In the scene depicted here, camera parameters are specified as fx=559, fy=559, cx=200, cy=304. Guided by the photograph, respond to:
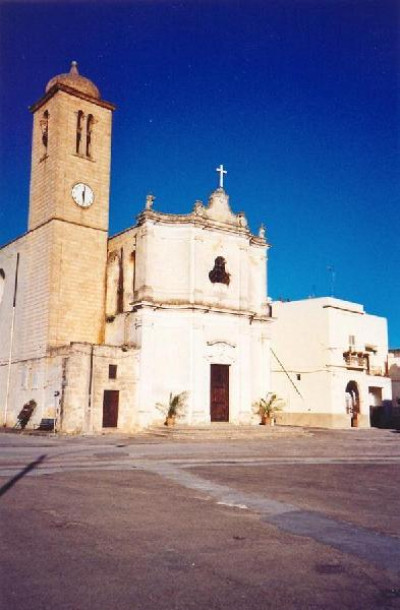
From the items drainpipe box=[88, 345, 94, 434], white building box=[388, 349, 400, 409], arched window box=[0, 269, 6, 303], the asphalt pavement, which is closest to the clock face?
arched window box=[0, 269, 6, 303]

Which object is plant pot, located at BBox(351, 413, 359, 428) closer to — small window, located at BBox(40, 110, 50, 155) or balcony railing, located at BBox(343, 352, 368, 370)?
balcony railing, located at BBox(343, 352, 368, 370)

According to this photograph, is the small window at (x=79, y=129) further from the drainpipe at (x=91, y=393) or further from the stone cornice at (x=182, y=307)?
the drainpipe at (x=91, y=393)

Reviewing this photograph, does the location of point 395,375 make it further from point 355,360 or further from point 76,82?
point 76,82

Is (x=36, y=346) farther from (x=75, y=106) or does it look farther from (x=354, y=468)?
(x=354, y=468)

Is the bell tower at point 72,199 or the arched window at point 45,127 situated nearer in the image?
the bell tower at point 72,199

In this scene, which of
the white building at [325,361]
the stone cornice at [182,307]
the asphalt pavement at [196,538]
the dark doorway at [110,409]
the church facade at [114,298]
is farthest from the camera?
the white building at [325,361]

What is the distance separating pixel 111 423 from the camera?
28.0 metres

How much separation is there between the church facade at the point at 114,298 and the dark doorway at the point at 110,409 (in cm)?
5

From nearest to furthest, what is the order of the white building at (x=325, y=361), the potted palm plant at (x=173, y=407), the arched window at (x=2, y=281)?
the potted palm plant at (x=173, y=407) < the arched window at (x=2, y=281) < the white building at (x=325, y=361)

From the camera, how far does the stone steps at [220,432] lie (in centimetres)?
2627

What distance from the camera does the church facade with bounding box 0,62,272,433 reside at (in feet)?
95.0

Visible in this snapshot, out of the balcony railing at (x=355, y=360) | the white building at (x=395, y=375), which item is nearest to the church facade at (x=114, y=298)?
the balcony railing at (x=355, y=360)

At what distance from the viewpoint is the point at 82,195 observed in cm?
3253

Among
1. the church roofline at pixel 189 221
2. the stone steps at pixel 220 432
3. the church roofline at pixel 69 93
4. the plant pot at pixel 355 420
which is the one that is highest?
the church roofline at pixel 69 93
